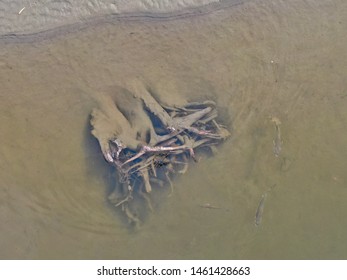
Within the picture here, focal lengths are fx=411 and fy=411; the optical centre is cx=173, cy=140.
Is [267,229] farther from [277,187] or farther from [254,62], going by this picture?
[254,62]

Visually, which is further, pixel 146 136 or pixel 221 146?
pixel 221 146

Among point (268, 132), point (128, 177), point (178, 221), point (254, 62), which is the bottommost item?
point (178, 221)

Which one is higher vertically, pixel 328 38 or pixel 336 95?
pixel 328 38

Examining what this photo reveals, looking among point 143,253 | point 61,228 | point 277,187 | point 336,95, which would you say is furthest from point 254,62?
point 61,228
